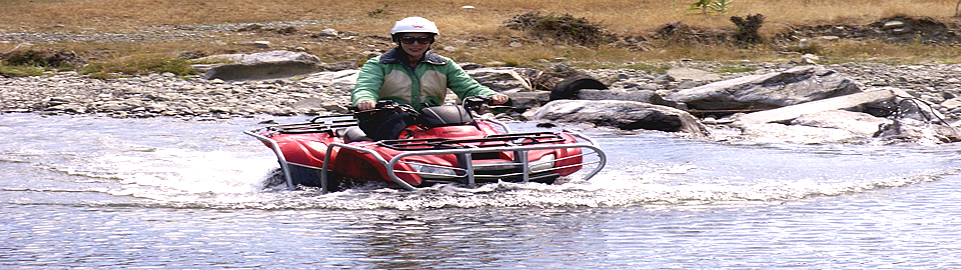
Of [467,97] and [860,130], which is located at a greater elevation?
[467,97]

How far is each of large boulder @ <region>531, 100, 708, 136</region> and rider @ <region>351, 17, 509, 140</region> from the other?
5825 mm

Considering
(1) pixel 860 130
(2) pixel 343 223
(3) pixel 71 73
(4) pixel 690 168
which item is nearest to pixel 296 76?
(3) pixel 71 73

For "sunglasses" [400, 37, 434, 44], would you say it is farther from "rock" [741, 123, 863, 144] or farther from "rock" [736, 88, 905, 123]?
"rock" [736, 88, 905, 123]

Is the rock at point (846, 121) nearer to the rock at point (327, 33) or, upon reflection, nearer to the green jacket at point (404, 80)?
the green jacket at point (404, 80)

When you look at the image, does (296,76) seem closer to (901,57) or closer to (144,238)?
(901,57)

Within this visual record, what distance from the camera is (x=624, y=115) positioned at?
51.4 feet

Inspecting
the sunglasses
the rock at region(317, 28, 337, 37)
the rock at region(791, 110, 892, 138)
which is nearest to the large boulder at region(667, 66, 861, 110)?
the rock at region(791, 110, 892, 138)

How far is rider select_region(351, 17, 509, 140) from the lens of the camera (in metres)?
9.19

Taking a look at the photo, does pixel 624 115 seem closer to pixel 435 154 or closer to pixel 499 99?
pixel 499 99

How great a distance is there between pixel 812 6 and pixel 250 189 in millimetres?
36087

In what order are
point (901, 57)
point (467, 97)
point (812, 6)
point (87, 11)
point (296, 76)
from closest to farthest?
point (467, 97) → point (296, 76) → point (901, 57) → point (812, 6) → point (87, 11)

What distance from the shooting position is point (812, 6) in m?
43.6

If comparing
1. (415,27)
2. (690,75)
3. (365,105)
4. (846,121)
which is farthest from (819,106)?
(365,105)

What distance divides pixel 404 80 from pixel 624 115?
6.59 meters
